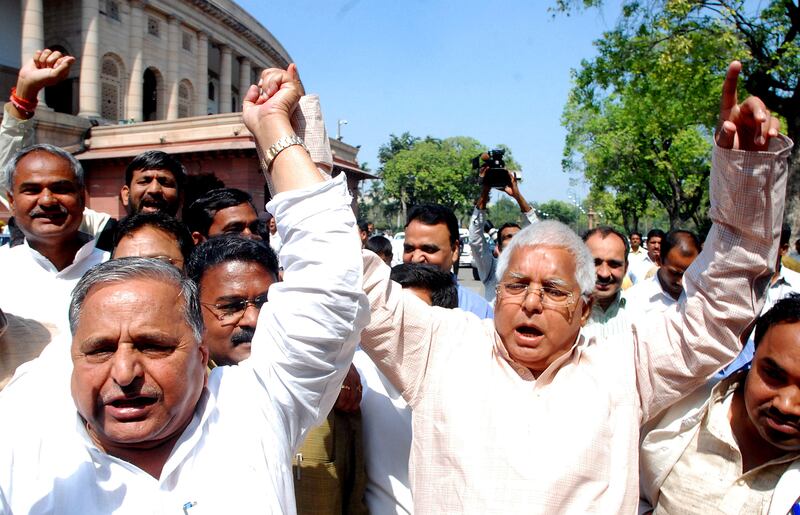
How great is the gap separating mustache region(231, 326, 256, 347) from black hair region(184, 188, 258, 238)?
5.57 feet

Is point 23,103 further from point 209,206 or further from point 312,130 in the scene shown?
point 312,130

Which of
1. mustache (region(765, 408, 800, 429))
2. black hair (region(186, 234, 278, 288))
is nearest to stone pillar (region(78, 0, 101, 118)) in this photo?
black hair (region(186, 234, 278, 288))

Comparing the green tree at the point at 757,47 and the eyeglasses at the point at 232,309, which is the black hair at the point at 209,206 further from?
the green tree at the point at 757,47

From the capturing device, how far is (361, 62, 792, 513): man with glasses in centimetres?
176

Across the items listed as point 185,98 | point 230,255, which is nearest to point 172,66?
point 185,98

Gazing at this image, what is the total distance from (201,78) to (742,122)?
3204 centimetres

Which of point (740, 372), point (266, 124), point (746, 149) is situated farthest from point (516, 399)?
point (266, 124)

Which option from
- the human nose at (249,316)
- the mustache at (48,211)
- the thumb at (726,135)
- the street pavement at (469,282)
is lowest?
the street pavement at (469,282)

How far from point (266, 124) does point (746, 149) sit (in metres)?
1.29

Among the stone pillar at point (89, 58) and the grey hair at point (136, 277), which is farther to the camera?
the stone pillar at point (89, 58)

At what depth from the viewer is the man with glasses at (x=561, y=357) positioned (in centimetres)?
176

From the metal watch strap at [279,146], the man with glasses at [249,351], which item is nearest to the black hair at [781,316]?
the man with glasses at [249,351]

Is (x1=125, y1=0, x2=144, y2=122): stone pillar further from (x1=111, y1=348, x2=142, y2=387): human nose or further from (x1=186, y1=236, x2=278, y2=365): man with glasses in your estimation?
(x1=111, y1=348, x2=142, y2=387): human nose

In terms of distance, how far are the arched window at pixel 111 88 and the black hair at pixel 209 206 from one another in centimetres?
2522
